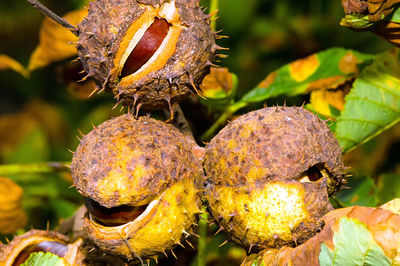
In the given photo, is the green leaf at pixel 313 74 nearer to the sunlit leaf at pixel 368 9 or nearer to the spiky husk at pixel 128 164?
the sunlit leaf at pixel 368 9

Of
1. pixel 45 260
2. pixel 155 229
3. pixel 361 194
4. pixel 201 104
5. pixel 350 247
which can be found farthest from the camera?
pixel 201 104

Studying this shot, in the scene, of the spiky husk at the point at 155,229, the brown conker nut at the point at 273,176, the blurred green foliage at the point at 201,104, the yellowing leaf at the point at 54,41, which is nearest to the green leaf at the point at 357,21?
the brown conker nut at the point at 273,176

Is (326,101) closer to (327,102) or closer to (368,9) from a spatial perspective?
(327,102)

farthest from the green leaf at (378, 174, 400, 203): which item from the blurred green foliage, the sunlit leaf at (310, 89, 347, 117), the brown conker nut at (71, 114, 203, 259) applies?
the brown conker nut at (71, 114, 203, 259)

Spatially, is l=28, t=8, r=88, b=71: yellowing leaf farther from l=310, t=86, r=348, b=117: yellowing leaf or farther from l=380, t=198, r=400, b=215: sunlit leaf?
l=380, t=198, r=400, b=215: sunlit leaf

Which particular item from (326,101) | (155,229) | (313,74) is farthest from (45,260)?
(313,74)

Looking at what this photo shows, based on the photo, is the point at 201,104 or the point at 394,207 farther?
the point at 201,104

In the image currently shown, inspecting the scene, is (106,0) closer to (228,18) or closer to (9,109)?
(228,18)
